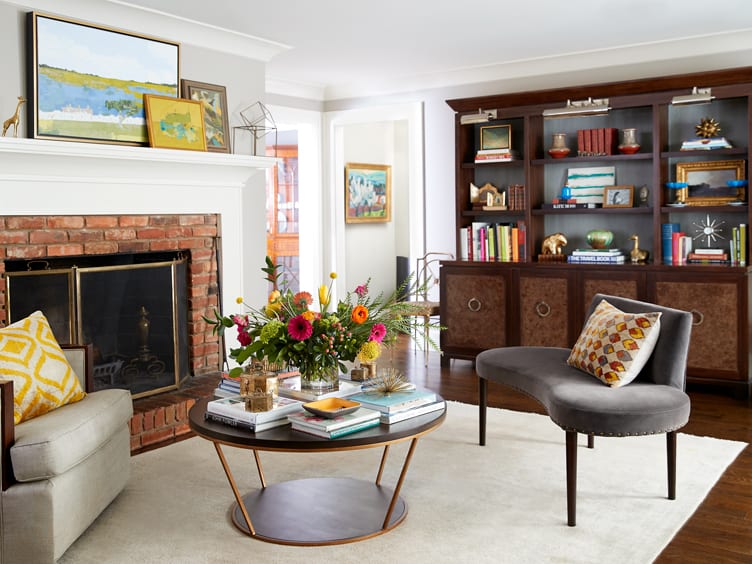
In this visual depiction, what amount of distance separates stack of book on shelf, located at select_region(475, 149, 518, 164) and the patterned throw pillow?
2.86 meters

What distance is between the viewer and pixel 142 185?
461cm

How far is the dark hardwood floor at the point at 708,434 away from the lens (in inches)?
114

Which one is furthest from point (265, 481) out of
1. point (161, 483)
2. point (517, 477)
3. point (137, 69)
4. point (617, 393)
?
point (137, 69)

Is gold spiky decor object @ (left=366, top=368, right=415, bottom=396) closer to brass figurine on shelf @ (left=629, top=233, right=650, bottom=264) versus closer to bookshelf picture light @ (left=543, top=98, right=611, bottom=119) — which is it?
brass figurine on shelf @ (left=629, top=233, right=650, bottom=264)

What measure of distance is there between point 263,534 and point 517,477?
1.25 m

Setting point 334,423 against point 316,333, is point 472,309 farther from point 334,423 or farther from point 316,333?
point 334,423

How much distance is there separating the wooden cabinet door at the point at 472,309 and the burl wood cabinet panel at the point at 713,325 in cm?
130

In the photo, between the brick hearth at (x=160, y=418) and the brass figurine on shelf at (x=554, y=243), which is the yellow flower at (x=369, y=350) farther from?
the brass figurine on shelf at (x=554, y=243)

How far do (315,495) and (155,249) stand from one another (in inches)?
78.7

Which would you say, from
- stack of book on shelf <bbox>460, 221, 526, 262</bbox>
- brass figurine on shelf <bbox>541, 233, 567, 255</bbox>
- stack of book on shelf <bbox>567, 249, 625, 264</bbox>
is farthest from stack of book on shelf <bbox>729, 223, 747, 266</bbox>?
stack of book on shelf <bbox>460, 221, 526, 262</bbox>

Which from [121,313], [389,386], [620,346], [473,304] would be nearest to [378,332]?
[389,386]

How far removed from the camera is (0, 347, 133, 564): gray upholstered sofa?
8.79ft

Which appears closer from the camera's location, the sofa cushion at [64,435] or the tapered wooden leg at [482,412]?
the sofa cushion at [64,435]

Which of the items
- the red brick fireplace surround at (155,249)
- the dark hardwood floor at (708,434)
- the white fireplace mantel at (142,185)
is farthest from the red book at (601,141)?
the red brick fireplace surround at (155,249)
